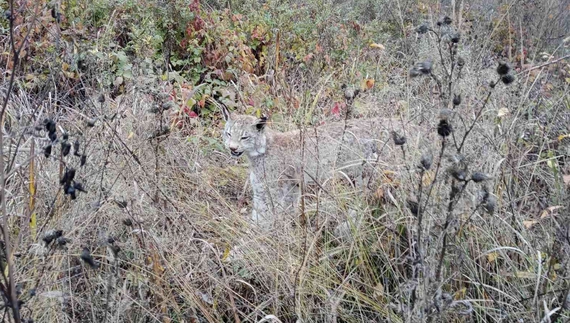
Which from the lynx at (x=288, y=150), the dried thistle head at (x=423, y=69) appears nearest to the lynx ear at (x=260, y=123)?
the lynx at (x=288, y=150)

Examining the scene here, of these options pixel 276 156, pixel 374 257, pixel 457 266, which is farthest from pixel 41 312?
pixel 276 156

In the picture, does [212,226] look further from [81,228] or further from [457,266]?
[457,266]

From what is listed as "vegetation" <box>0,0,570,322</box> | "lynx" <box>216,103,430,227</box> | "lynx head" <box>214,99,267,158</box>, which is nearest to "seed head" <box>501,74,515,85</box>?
"vegetation" <box>0,0,570,322</box>

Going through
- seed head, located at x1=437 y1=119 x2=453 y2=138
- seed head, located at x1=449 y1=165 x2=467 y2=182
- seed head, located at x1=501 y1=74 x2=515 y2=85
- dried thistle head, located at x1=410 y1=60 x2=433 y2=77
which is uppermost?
dried thistle head, located at x1=410 y1=60 x2=433 y2=77

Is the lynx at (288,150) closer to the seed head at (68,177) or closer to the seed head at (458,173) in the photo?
the seed head at (458,173)

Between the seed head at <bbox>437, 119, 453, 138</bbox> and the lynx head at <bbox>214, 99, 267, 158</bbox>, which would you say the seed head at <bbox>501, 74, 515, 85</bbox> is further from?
the lynx head at <bbox>214, 99, 267, 158</bbox>

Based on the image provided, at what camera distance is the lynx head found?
5004mm

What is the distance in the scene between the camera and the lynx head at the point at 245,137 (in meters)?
5.00

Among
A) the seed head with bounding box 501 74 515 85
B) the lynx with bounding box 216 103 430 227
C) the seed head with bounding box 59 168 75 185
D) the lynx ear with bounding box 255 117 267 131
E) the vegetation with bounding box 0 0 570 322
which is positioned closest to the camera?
the seed head with bounding box 59 168 75 185

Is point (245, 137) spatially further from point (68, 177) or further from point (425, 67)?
point (68, 177)

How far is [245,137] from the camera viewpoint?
197 inches

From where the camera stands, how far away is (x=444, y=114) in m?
2.08

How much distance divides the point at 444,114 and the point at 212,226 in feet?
7.41

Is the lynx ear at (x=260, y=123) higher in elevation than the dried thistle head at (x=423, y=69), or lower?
lower
